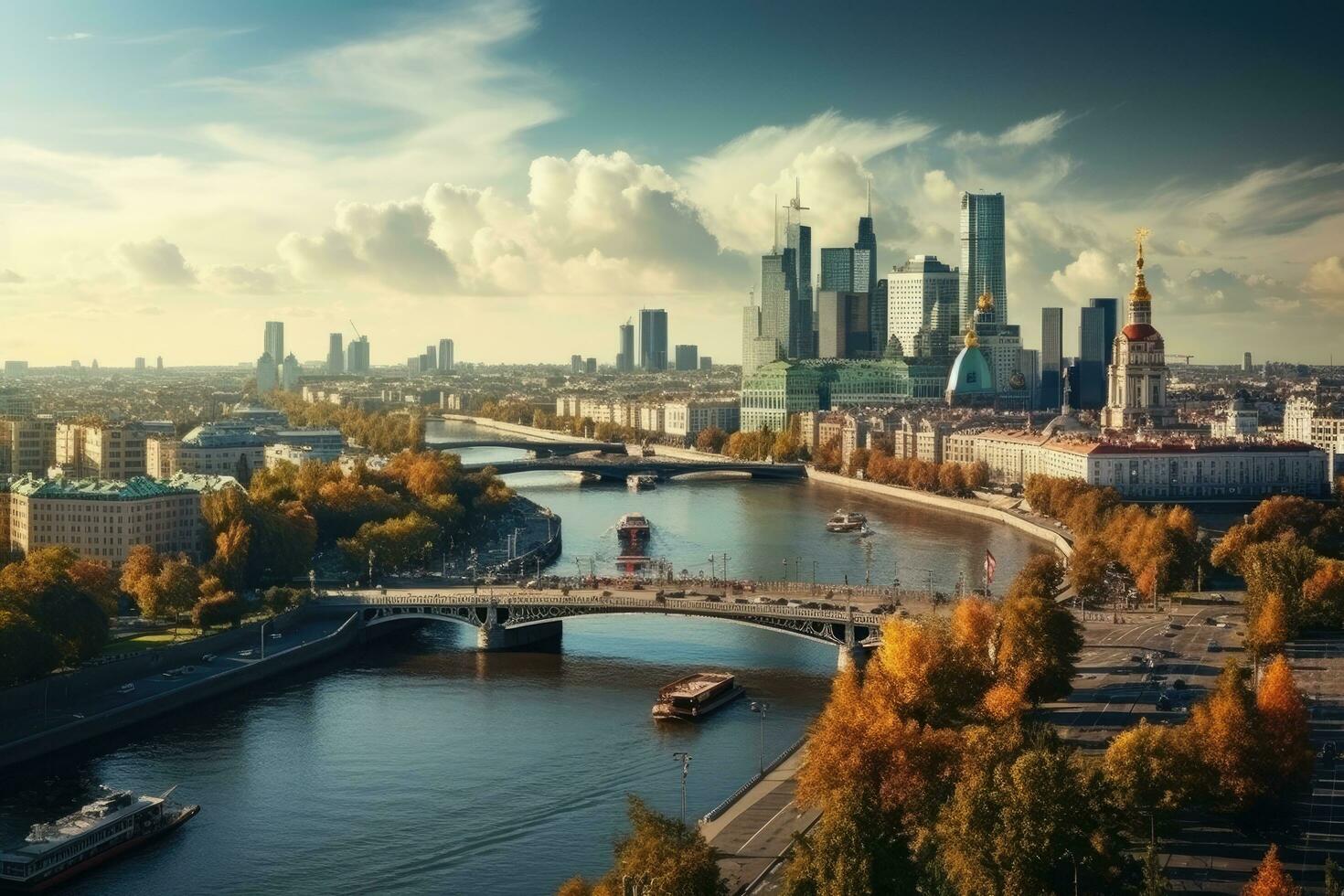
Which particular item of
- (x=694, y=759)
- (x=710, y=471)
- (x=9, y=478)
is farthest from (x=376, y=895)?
(x=710, y=471)

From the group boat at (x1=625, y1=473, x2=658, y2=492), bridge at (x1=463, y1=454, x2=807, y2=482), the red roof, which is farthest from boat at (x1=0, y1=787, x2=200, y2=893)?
the red roof

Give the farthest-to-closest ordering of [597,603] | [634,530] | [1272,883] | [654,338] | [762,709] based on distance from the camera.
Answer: [654,338], [634,530], [597,603], [762,709], [1272,883]

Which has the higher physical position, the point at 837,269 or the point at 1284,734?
the point at 837,269

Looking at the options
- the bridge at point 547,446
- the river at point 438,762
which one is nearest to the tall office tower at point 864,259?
the bridge at point 547,446

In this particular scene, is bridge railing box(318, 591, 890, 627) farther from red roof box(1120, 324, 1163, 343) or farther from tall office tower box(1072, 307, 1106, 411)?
tall office tower box(1072, 307, 1106, 411)

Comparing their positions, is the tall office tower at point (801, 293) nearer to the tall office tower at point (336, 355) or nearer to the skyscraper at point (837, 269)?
the skyscraper at point (837, 269)

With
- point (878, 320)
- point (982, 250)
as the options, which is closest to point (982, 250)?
point (982, 250)

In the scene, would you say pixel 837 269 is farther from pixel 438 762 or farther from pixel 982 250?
pixel 438 762
